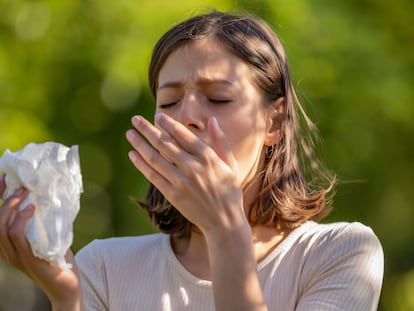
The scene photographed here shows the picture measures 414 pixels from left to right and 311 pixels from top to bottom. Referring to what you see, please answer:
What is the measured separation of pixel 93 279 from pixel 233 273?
0.79 metres

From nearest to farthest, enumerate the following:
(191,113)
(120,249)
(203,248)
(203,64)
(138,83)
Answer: (191,113)
(203,64)
(203,248)
(120,249)
(138,83)

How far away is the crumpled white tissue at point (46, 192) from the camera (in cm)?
239

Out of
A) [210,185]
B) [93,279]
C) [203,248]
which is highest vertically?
[210,185]

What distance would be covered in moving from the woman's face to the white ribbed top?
12.0 inches

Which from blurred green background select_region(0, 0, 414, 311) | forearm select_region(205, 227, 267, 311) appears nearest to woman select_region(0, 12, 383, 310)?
forearm select_region(205, 227, 267, 311)

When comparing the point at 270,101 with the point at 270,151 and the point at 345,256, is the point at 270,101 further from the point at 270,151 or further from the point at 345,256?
the point at 345,256

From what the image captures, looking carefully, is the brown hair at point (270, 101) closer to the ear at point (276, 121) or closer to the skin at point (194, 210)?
the ear at point (276, 121)

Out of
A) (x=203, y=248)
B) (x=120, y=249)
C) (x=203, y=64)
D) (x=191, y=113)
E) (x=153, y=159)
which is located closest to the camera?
(x=153, y=159)

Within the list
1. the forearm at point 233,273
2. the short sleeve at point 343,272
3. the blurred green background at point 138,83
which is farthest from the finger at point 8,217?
the blurred green background at point 138,83

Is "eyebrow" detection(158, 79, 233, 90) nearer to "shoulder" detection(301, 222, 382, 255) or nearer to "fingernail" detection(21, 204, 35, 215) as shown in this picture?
"shoulder" detection(301, 222, 382, 255)

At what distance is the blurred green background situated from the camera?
19.3 ft

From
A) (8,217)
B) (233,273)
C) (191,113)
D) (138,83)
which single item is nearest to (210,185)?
(233,273)

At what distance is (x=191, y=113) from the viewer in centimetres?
280

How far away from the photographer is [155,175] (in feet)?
8.19
